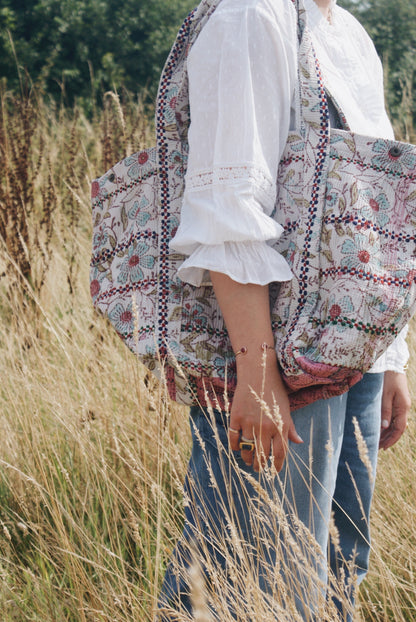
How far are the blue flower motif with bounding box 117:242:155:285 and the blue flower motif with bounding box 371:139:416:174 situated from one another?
0.43 meters

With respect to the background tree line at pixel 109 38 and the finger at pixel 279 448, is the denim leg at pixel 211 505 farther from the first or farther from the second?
the background tree line at pixel 109 38

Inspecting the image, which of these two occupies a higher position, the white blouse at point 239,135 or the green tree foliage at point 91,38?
the green tree foliage at point 91,38

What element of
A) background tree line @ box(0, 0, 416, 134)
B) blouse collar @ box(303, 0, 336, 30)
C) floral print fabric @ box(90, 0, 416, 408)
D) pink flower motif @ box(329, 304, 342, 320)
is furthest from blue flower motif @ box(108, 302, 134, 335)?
background tree line @ box(0, 0, 416, 134)

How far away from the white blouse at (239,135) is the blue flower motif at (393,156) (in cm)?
13

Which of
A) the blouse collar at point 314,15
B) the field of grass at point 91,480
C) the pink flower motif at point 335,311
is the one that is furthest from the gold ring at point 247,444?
the blouse collar at point 314,15

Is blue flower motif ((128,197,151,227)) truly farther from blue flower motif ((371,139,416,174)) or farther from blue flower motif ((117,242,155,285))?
blue flower motif ((371,139,416,174))

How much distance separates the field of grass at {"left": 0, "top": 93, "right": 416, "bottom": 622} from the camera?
1.38 m

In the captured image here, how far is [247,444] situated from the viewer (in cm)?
100

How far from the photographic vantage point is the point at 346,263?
3.15ft

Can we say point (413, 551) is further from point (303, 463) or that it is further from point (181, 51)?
point (181, 51)

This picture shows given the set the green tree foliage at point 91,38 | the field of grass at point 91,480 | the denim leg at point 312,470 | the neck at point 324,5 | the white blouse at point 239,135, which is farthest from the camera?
the green tree foliage at point 91,38

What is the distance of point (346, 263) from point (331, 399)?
0.25 meters

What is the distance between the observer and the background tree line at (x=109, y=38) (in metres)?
10.5

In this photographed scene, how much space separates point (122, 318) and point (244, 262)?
290mm
